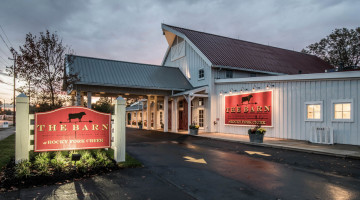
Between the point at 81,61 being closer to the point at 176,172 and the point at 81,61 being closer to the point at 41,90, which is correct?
the point at 41,90

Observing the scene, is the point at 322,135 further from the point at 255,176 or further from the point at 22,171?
the point at 22,171

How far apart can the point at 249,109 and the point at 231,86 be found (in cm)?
257

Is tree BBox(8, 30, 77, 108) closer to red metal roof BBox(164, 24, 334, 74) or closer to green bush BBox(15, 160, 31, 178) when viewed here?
green bush BBox(15, 160, 31, 178)

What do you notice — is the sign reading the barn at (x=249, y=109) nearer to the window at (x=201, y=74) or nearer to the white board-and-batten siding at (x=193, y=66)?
the white board-and-batten siding at (x=193, y=66)

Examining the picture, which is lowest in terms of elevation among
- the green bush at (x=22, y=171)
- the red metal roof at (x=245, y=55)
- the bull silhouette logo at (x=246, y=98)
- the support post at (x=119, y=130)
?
the green bush at (x=22, y=171)

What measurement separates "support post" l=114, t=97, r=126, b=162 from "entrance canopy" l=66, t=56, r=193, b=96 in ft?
36.6

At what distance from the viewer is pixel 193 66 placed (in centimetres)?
2389

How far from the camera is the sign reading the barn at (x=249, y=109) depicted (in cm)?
1673

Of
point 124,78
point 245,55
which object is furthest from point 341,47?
point 124,78

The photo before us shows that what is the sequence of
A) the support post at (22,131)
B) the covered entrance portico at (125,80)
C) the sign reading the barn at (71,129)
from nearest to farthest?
the support post at (22,131) → the sign reading the barn at (71,129) → the covered entrance portico at (125,80)

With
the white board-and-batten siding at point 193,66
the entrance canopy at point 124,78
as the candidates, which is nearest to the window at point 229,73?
the white board-and-batten siding at point 193,66

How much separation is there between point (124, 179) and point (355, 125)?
11.7 meters

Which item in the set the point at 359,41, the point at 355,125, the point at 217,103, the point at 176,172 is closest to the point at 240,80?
the point at 217,103

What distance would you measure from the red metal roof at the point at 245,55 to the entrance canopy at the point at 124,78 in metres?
3.82
